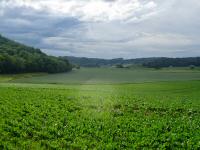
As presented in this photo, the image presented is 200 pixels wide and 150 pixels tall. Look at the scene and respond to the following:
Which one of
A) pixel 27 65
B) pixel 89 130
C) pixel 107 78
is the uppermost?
pixel 27 65

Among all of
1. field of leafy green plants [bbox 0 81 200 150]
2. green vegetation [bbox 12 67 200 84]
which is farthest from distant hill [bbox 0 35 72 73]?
field of leafy green plants [bbox 0 81 200 150]

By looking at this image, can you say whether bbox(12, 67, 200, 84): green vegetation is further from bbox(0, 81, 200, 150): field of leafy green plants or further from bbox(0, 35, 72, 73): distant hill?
bbox(0, 81, 200, 150): field of leafy green plants

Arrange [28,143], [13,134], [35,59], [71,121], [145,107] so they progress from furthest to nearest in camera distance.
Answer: [35,59], [145,107], [71,121], [13,134], [28,143]

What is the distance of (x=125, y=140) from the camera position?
20.6m

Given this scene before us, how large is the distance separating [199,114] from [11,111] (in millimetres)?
16380

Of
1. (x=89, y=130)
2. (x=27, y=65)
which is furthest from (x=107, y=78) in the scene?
(x=89, y=130)

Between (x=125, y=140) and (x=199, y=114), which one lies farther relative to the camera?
(x=199, y=114)

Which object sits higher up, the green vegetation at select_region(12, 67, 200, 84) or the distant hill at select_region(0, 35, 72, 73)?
the distant hill at select_region(0, 35, 72, 73)

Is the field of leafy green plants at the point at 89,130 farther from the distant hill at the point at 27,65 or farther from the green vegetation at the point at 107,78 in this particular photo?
the distant hill at the point at 27,65

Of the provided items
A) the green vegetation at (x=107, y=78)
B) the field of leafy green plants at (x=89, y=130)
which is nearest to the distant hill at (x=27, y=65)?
the green vegetation at (x=107, y=78)

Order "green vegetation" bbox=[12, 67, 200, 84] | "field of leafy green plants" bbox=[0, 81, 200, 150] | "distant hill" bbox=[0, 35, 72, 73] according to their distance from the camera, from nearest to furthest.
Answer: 1. "field of leafy green plants" bbox=[0, 81, 200, 150]
2. "green vegetation" bbox=[12, 67, 200, 84]
3. "distant hill" bbox=[0, 35, 72, 73]

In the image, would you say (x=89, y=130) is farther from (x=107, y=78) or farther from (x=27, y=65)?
(x=27, y=65)

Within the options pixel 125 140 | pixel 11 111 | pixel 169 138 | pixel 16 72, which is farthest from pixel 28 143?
pixel 16 72

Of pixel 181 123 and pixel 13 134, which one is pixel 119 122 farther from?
pixel 13 134
